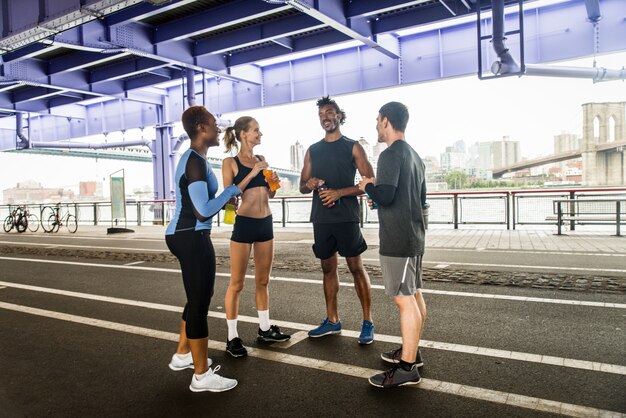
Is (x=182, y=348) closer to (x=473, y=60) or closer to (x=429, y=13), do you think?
(x=429, y=13)

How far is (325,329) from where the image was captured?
4.97 meters

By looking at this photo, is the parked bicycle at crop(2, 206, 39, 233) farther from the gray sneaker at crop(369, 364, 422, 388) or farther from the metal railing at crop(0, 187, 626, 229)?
the gray sneaker at crop(369, 364, 422, 388)

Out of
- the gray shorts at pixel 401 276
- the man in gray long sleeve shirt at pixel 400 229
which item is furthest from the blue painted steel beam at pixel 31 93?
the gray shorts at pixel 401 276

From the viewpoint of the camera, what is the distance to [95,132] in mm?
29344

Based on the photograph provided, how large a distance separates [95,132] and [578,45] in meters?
24.9

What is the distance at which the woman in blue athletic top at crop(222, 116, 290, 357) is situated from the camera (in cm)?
455

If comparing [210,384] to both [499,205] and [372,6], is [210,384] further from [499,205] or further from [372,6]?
[499,205]

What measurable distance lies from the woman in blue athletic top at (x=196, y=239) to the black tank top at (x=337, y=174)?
131cm

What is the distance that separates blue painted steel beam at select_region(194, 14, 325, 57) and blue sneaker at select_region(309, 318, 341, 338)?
12372mm

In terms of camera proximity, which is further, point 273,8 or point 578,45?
point 578,45

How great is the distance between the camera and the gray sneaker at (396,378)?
363 centimetres

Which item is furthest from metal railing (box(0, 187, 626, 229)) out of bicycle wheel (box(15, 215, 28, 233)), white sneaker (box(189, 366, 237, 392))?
white sneaker (box(189, 366, 237, 392))

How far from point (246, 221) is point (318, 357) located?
1352 mm

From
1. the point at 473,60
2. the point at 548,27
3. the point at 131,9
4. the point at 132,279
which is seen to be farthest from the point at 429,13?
the point at 132,279
